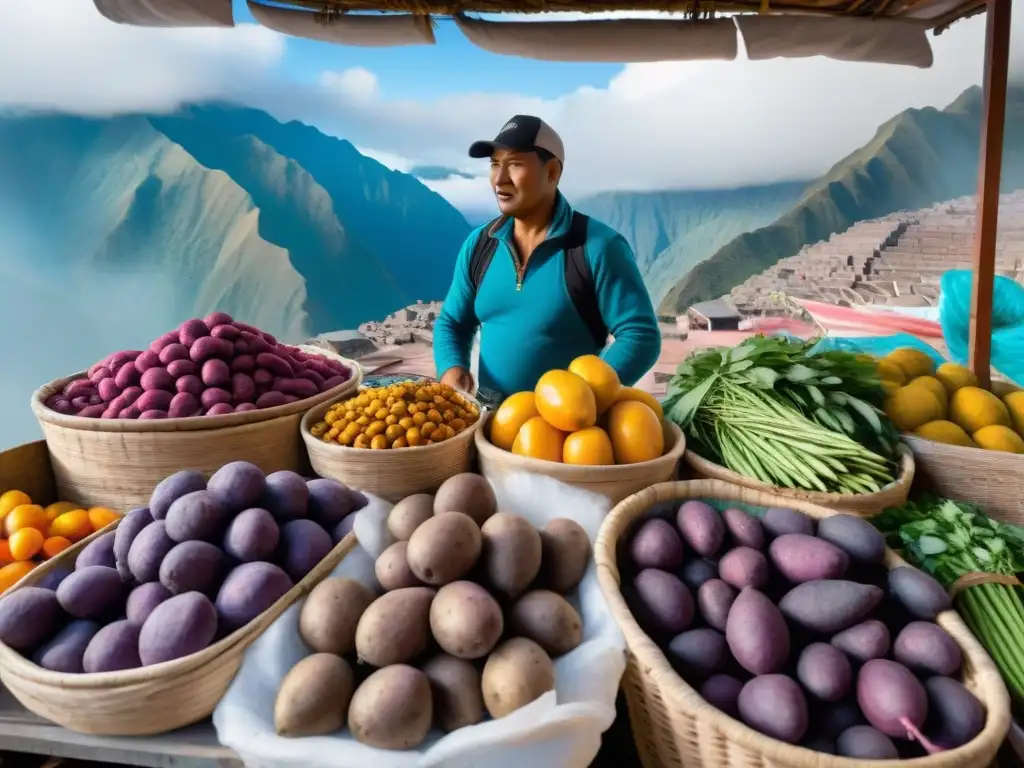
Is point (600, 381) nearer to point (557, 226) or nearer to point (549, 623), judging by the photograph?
point (549, 623)

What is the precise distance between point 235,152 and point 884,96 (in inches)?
386

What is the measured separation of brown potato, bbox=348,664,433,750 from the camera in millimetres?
892

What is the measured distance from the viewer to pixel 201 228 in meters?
9.80

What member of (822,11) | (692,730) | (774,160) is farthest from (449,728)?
(774,160)

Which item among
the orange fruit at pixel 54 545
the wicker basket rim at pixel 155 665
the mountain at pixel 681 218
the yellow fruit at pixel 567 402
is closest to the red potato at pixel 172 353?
the orange fruit at pixel 54 545

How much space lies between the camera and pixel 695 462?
1.56 m

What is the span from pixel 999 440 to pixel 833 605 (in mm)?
1086

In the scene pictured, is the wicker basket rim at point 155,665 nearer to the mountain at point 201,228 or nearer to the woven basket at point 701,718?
the woven basket at point 701,718

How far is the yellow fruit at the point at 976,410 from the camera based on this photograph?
5.88 ft

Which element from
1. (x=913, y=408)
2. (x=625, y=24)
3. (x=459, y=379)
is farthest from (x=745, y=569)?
(x=625, y=24)

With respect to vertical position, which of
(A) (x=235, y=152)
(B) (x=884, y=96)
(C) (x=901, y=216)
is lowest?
(C) (x=901, y=216)

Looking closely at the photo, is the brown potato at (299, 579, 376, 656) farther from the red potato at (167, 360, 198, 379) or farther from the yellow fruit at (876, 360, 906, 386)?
the yellow fruit at (876, 360, 906, 386)

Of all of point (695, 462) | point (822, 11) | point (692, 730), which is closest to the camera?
point (692, 730)

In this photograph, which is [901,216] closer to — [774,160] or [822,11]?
[774,160]
